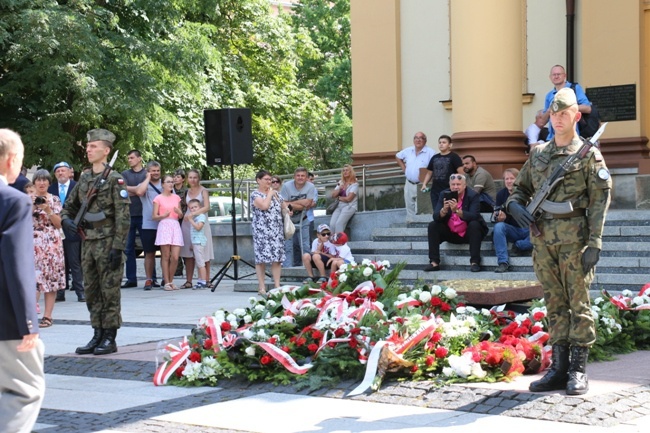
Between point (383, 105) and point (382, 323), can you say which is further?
point (383, 105)

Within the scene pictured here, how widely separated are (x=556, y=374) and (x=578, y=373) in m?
0.16

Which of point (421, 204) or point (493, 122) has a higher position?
point (493, 122)

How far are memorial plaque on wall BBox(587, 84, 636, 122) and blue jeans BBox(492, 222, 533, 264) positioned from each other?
3932mm

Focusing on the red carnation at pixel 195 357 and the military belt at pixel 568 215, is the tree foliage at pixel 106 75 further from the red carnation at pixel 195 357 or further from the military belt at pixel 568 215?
the military belt at pixel 568 215

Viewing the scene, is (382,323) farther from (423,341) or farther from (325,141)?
(325,141)

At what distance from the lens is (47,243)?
14422mm

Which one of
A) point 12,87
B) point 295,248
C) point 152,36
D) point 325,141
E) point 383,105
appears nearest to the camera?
point 295,248

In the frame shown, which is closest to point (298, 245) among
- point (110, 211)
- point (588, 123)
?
point (588, 123)

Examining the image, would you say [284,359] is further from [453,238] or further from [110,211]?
[453,238]

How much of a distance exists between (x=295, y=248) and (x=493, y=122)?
3875 mm

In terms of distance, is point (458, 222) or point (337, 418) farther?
point (458, 222)

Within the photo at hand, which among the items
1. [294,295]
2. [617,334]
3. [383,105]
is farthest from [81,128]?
[617,334]

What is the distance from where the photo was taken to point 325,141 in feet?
163

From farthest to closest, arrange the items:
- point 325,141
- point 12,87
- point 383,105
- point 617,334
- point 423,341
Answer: point 325,141 → point 12,87 → point 383,105 → point 617,334 → point 423,341
